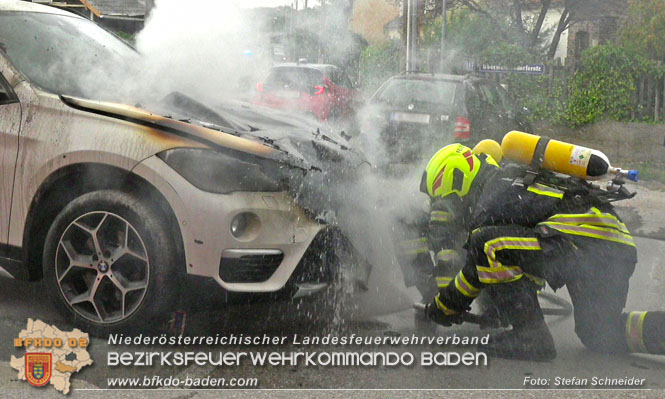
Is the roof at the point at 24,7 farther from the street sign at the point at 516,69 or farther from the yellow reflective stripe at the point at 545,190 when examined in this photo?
the street sign at the point at 516,69

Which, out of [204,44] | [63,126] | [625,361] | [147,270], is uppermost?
[204,44]

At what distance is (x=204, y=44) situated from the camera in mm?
5555

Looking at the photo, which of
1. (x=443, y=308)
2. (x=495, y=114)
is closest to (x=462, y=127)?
(x=495, y=114)

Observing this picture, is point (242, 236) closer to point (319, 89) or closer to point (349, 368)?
point (349, 368)

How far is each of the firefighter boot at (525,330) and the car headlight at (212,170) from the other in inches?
52.3

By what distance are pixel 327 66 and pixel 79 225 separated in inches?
389

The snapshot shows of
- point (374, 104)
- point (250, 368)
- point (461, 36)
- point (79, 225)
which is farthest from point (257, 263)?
point (461, 36)

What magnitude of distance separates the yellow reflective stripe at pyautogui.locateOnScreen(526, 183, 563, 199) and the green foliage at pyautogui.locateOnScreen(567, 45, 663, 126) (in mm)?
11355

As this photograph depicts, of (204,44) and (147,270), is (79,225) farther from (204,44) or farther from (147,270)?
(204,44)

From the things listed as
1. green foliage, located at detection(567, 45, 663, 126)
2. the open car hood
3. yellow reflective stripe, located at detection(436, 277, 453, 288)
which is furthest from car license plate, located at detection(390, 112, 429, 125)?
yellow reflective stripe, located at detection(436, 277, 453, 288)

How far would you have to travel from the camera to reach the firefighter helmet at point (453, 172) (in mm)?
4586

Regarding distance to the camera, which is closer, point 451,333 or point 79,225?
point 79,225

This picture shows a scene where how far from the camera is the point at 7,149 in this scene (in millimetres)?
4340

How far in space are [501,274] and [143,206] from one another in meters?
1.75
